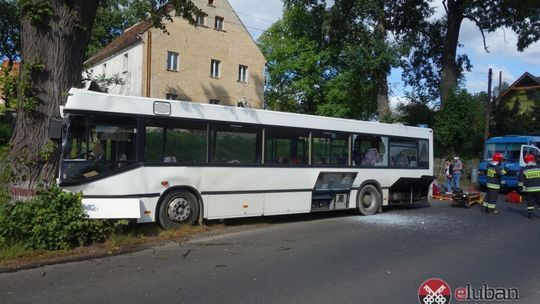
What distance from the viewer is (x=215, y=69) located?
3819cm

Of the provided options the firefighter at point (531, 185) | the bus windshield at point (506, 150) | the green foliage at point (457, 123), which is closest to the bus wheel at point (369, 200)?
the firefighter at point (531, 185)

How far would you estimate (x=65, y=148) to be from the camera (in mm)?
8719

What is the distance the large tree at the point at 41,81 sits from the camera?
8.59 m

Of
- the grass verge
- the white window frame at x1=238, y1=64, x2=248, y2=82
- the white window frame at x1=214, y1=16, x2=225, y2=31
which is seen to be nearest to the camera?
the grass verge

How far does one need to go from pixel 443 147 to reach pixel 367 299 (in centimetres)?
2678

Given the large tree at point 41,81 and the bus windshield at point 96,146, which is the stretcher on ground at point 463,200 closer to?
the bus windshield at point 96,146

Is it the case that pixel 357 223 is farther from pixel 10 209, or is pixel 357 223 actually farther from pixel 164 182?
pixel 10 209

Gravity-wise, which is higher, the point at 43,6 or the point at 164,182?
the point at 43,6

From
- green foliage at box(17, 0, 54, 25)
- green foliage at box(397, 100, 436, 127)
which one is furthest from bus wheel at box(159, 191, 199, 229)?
green foliage at box(397, 100, 436, 127)

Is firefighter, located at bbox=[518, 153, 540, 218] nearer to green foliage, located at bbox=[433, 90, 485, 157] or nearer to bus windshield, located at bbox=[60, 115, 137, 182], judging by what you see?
bus windshield, located at bbox=[60, 115, 137, 182]

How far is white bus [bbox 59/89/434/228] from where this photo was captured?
8.90 meters

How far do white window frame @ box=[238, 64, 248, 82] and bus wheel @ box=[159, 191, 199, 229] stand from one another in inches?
1179

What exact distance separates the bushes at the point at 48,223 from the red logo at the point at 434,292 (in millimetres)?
5297

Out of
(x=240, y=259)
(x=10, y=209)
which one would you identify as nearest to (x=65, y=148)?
(x=10, y=209)
